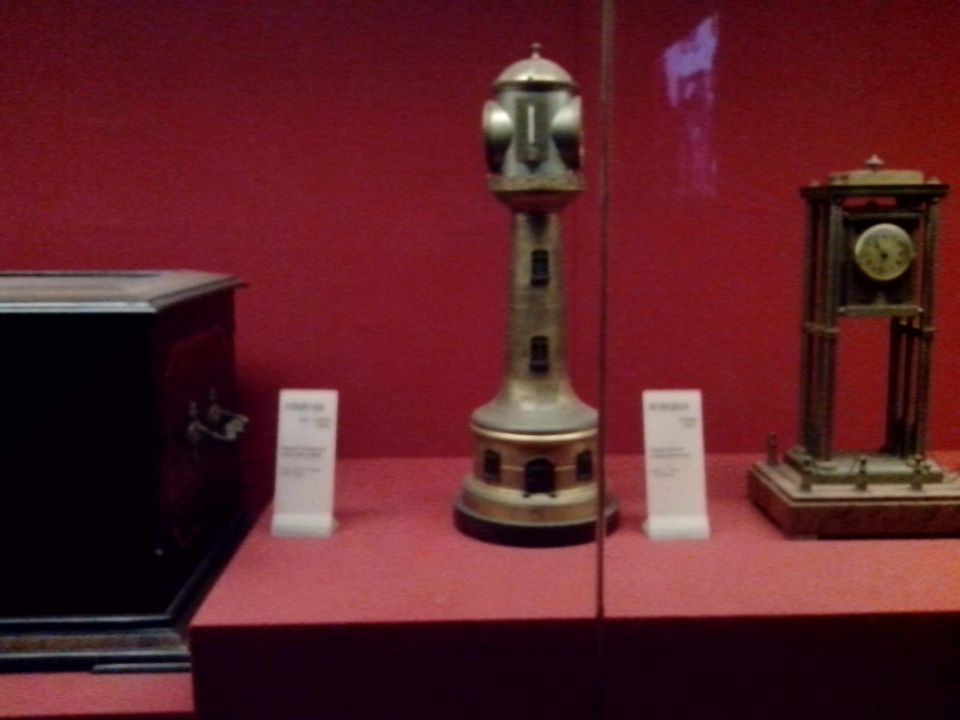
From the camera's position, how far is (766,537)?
130 cm

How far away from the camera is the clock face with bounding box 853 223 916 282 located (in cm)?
129

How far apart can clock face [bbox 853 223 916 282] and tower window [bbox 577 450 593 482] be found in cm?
39

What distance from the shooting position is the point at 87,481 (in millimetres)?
1130

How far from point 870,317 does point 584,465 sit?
0.38m

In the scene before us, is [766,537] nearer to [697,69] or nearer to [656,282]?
[656,282]

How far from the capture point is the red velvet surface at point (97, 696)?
3.43ft

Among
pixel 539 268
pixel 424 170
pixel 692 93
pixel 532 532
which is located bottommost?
pixel 532 532

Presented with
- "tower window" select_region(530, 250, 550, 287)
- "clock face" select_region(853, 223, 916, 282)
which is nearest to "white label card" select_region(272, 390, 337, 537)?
"tower window" select_region(530, 250, 550, 287)

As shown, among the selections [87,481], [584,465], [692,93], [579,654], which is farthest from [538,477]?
[692,93]

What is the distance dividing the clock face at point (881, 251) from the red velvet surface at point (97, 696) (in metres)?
0.88

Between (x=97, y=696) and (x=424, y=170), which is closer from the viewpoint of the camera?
(x=97, y=696)

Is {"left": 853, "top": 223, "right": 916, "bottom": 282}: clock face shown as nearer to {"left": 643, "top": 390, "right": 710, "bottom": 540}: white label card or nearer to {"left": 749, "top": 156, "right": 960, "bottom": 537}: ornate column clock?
{"left": 749, "top": 156, "right": 960, "bottom": 537}: ornate column clock

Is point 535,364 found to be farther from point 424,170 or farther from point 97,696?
point 97,696

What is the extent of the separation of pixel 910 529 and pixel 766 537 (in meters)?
0.17
